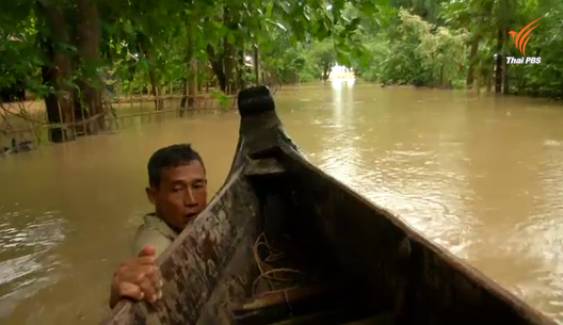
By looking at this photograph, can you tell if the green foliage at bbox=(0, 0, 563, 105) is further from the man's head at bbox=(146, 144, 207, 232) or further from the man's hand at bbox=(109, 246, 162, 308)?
the man's hand at bbox=(109, 246, 162, 308)

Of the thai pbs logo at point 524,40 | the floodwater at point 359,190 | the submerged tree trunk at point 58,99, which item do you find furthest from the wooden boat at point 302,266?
the thai pbs logo at point 524,40

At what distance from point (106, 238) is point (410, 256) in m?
3.67

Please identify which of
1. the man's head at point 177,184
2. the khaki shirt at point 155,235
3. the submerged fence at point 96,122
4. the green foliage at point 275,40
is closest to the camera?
the khaki shirt at point 155,235

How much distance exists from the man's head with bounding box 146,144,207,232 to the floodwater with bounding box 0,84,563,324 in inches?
50.3

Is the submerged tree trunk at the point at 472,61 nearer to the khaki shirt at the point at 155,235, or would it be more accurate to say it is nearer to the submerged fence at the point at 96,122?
the submerged fence at the point at 96,122

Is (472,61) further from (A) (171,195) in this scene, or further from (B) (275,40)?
(A) (171,195)

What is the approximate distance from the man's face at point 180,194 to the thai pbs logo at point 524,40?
16542 mm

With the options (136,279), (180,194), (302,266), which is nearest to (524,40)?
(302,266)

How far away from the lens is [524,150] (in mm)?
8195

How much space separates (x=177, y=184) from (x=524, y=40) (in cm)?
1769

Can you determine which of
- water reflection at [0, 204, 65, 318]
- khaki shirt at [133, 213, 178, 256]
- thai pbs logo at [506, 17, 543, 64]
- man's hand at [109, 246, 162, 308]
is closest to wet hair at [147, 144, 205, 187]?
khaki shirt at [133, 213, 178, 256]

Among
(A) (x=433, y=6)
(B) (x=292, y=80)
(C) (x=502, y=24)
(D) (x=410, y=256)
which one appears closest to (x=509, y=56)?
(C) (x=502, y=24)

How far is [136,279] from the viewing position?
1561 millimetres

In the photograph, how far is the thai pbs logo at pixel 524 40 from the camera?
16.6m
